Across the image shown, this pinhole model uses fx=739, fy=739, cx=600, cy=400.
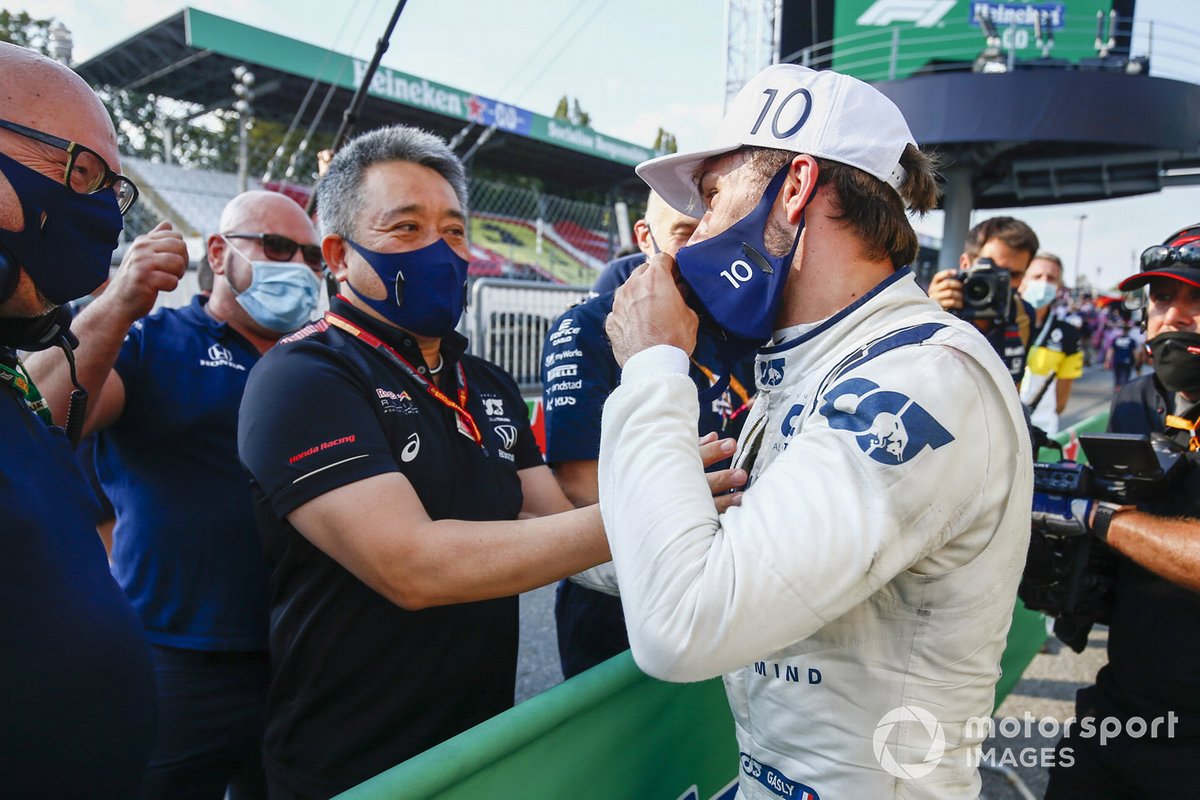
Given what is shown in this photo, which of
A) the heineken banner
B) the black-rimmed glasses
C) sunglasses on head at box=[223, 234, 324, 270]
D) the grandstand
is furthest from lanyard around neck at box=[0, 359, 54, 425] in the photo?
the heineken banner

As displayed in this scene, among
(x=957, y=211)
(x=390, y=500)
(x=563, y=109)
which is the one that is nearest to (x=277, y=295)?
(x=390, y=500)

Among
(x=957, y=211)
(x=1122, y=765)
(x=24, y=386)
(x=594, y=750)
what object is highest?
(x=957, y=211)

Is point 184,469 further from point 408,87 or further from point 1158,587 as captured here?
point 408,87

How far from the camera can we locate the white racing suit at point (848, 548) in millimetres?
903

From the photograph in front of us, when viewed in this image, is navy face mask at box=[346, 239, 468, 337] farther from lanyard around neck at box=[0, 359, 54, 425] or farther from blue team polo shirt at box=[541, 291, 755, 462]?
lanyard around neck at box=[0, 359, 54, 425]

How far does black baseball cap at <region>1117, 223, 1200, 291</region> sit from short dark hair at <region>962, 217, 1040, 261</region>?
2180 millimetres

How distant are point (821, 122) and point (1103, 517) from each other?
4.65 ft

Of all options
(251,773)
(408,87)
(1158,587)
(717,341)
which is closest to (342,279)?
(717,341)

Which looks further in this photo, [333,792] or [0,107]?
[333,792]

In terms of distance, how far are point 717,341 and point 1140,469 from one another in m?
1.30

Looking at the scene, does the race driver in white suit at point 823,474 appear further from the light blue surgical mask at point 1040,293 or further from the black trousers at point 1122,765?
the light blue surgical mask at point 1040,293

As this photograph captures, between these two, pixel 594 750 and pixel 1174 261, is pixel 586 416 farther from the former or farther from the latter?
pixel 1174 261

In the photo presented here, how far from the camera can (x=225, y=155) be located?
24.1 metres

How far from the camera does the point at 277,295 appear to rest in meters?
2.65
